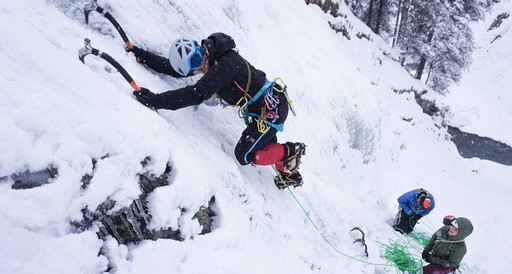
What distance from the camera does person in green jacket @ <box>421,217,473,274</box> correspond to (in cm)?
595

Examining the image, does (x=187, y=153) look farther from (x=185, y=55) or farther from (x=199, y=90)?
(x=185, y=55)

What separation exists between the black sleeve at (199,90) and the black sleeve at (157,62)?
630 millimetres

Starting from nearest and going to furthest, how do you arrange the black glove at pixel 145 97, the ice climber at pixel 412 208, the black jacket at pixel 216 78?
the black glove at pixel 145 97, the black jacket at pixel 216 78, the ice climber at pixel 412 208

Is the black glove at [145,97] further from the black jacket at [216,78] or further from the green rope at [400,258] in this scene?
the green rope at [400,258]

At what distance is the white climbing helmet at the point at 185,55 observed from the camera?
347 centimetres

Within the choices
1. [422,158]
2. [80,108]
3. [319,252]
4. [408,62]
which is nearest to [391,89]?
[422,158]

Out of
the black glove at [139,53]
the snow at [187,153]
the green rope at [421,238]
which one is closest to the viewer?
the snow at [187,153]

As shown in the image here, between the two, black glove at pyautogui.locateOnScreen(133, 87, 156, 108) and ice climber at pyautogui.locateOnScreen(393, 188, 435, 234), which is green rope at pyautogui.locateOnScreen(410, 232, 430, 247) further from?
black glove at pyautogui.locateOnScreen(133, 87, 156, 108)

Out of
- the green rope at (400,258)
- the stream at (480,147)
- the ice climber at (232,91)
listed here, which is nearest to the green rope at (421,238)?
the green rope at (400,258)

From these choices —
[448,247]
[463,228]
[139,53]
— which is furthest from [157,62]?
[448,247]

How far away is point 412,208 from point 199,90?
222 inches

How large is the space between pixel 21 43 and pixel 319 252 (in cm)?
399

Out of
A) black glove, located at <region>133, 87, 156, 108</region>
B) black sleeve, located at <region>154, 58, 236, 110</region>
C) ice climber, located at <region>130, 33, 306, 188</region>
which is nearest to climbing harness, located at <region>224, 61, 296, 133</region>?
ice climber, located at <region>130, 33, 306, 188</region>

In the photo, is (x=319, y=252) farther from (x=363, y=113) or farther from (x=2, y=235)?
(x=363, y=113)
